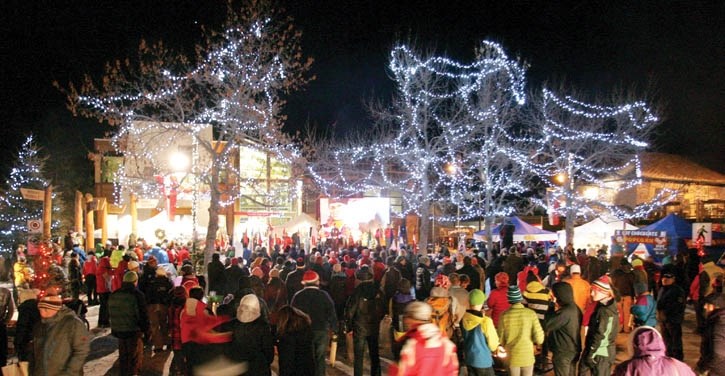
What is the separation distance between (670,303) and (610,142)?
17515mm

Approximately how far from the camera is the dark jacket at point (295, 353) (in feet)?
17.5

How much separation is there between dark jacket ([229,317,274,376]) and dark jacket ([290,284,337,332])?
176cm

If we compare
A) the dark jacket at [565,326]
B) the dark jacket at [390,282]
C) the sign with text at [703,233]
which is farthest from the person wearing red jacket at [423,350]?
the sign with text at [703,233]

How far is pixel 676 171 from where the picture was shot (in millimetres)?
39312

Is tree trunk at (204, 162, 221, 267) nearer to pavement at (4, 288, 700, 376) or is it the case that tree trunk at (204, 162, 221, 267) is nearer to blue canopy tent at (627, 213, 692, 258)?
pavement at (4, 288, 700, 376)

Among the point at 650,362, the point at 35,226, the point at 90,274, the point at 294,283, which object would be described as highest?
the point at 35,226

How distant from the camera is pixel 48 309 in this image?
5.18 m

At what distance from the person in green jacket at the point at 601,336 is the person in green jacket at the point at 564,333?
0.18 meters

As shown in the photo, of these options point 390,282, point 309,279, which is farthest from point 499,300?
point 390,282

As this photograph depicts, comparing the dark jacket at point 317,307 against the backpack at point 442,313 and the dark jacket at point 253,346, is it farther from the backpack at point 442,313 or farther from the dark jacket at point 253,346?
the dark jacket at point 253,346

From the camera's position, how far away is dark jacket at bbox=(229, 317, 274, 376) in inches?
193

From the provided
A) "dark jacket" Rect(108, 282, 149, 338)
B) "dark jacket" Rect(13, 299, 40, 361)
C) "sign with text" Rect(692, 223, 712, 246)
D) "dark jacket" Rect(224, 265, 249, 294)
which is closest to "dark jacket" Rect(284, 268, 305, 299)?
"dark jacket" Rect(224, 265, 249, 294)

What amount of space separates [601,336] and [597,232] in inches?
830

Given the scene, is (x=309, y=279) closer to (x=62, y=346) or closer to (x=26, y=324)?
(x=62, y=346)
